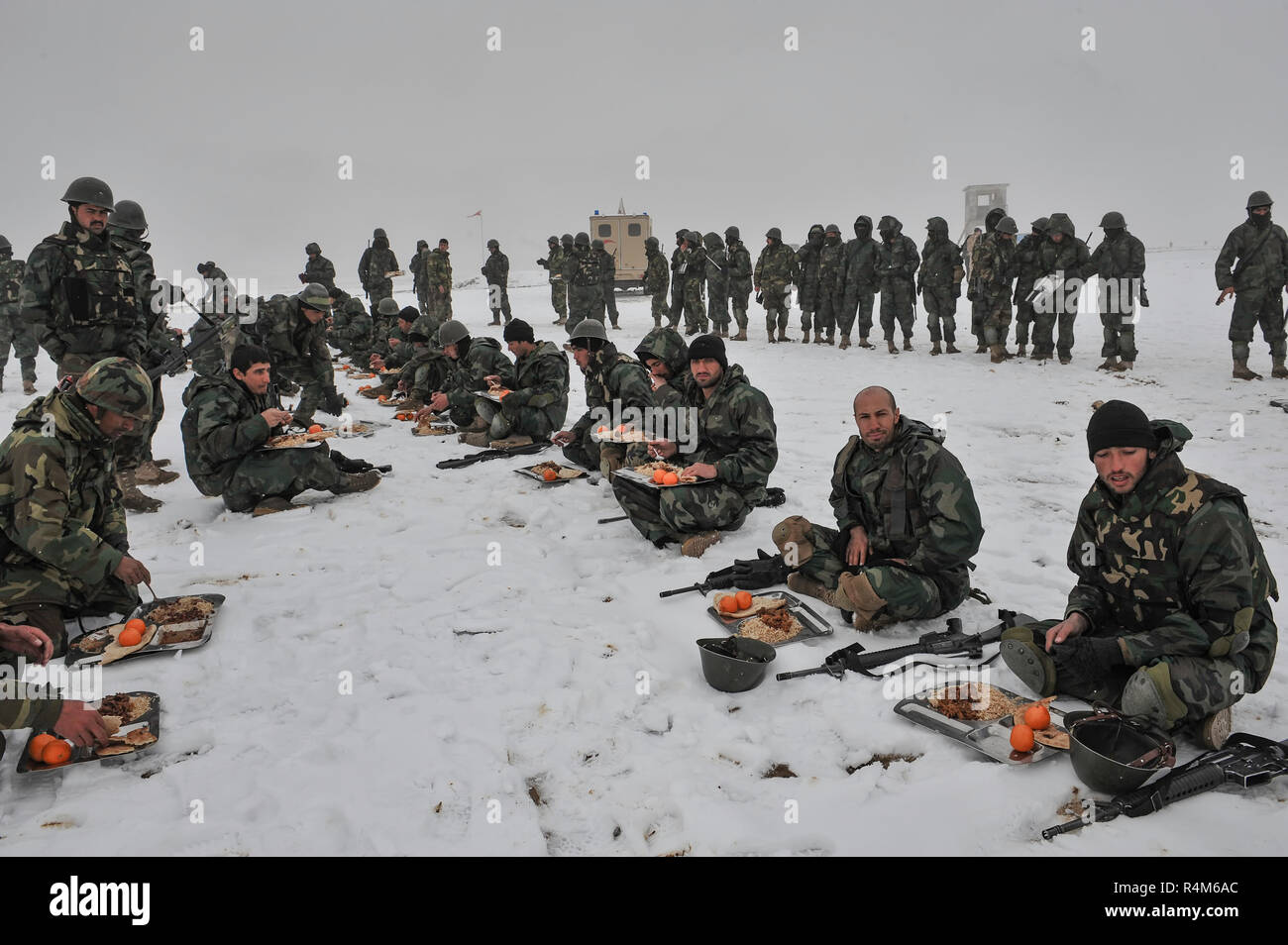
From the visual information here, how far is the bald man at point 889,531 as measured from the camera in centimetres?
378

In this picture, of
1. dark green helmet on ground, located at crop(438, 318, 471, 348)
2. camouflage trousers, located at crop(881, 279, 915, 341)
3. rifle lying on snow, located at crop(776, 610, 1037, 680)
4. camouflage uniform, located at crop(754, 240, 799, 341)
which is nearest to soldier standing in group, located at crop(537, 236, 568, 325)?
camouflage uniform, located at crop(754, 240, 799, 341)

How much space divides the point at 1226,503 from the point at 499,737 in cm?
295

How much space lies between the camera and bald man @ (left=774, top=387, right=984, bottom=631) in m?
3.78

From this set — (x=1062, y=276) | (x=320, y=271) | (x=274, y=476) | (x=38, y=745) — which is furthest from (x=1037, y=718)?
(x=320, y=271)

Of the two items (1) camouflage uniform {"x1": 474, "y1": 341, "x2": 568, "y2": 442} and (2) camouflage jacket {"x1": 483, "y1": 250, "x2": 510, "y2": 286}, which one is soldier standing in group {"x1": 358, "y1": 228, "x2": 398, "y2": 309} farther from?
(1) camouflage uniform {"x1": 474, "y1": 341, "x2": 568, "y2": 442}

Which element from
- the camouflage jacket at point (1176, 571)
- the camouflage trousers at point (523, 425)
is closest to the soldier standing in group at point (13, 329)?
the camouflage trousers at point (523, 425)

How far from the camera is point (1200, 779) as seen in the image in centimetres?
244

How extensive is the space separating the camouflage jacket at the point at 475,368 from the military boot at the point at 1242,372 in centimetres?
893

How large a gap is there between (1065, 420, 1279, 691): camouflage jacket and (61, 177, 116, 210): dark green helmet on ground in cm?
696

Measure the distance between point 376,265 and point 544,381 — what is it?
36.1 feet

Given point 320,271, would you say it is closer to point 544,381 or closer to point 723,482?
point 544,381

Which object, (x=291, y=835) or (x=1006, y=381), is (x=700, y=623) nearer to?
(x=291, y=835)

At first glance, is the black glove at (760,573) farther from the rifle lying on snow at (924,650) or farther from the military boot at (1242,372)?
the military boot at (1242,372)

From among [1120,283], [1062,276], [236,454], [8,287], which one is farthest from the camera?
[8,287]
